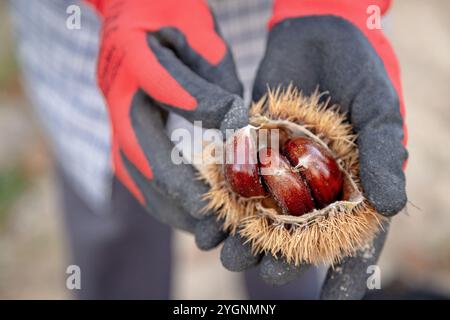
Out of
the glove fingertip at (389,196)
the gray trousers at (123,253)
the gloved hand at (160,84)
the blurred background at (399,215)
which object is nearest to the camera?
the glove fingertip at (389,196)

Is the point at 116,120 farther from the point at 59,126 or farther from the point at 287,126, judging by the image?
the point at 59,126

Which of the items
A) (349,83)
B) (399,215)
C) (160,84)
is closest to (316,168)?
(349,83)

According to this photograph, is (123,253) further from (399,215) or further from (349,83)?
(399,215)

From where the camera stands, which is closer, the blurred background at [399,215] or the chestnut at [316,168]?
the chestnut at [316,168]

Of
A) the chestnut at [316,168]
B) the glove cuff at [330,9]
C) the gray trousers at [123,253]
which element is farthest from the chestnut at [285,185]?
the gray trousers at [123,253]

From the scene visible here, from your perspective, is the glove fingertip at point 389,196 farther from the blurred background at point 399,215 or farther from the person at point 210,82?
the blurred background at point 399,215

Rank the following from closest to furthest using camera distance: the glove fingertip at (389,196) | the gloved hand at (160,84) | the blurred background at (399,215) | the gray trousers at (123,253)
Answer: the glove fingertip at (389,196)
the gloved hand at (160,84)
the gray trousers at (123,253)
the blurred background at (399,215)

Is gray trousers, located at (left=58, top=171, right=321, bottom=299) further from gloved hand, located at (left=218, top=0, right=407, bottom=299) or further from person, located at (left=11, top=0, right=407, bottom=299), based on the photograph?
gloved hand, located at (left=218, top=0, right=407, bottom=299)

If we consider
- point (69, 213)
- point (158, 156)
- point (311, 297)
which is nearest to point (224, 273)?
point (311, 297)
